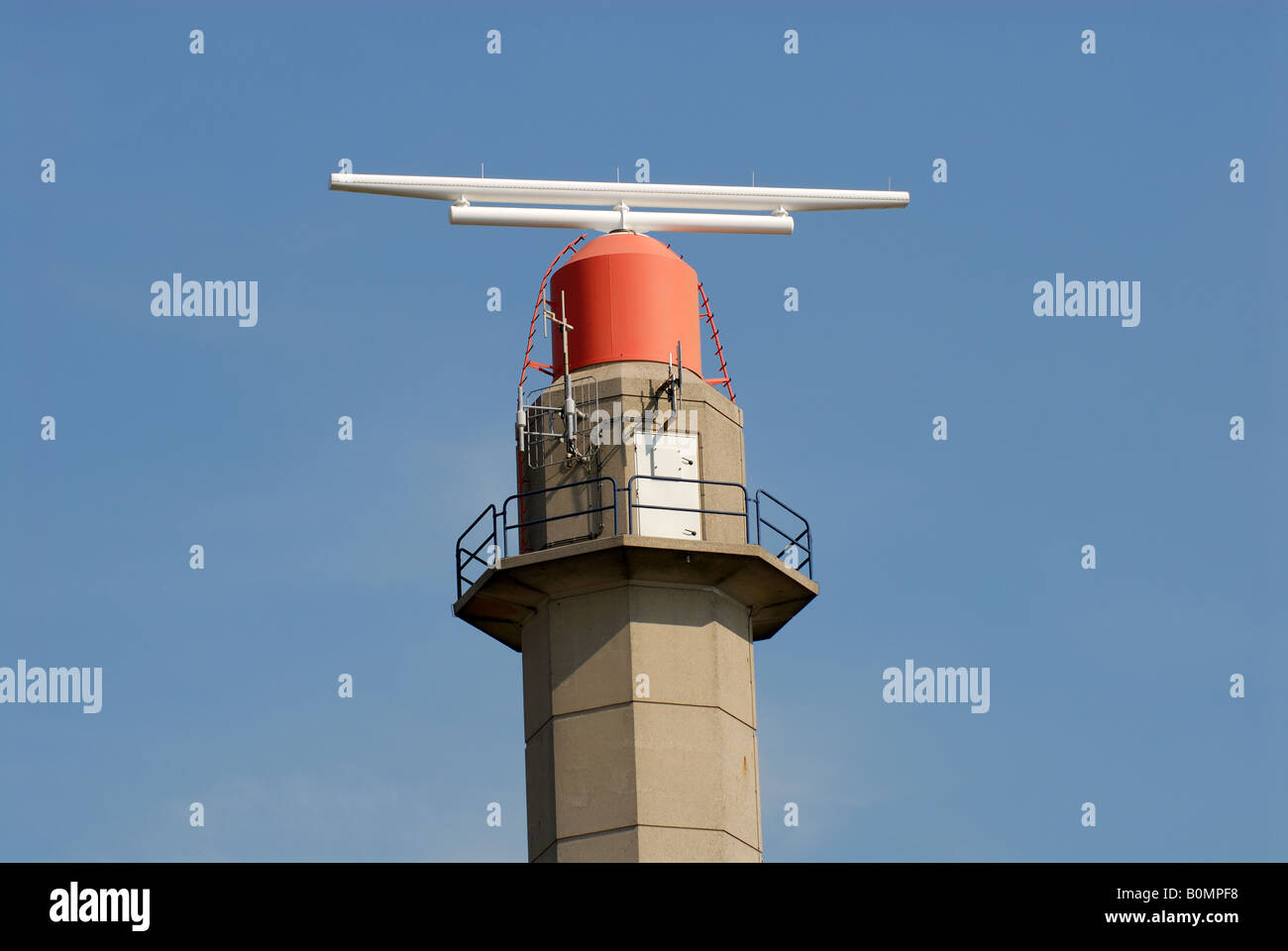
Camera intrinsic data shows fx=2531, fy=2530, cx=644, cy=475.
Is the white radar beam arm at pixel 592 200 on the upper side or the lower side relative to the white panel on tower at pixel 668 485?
upper

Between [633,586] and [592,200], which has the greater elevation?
[592,200]

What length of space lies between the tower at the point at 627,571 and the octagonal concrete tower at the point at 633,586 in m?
0.04

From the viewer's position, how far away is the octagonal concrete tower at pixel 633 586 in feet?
146

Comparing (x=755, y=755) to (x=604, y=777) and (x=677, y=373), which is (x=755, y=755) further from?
(x=677, y=373)

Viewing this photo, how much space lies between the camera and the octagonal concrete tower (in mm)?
44594

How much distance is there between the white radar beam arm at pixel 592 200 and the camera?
4841 centimetres

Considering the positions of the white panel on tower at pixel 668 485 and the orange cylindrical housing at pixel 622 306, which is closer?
the white panel on tower at pixel 668 485

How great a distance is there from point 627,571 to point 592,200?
308 inches

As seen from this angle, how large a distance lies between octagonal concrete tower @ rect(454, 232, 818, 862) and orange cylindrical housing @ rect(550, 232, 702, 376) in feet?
0.12

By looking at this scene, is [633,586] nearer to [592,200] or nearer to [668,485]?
[668,485]

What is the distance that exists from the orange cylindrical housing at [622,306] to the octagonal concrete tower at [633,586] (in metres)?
0.04

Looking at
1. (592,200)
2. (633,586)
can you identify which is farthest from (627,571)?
(592,200)

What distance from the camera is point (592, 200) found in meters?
48.8
